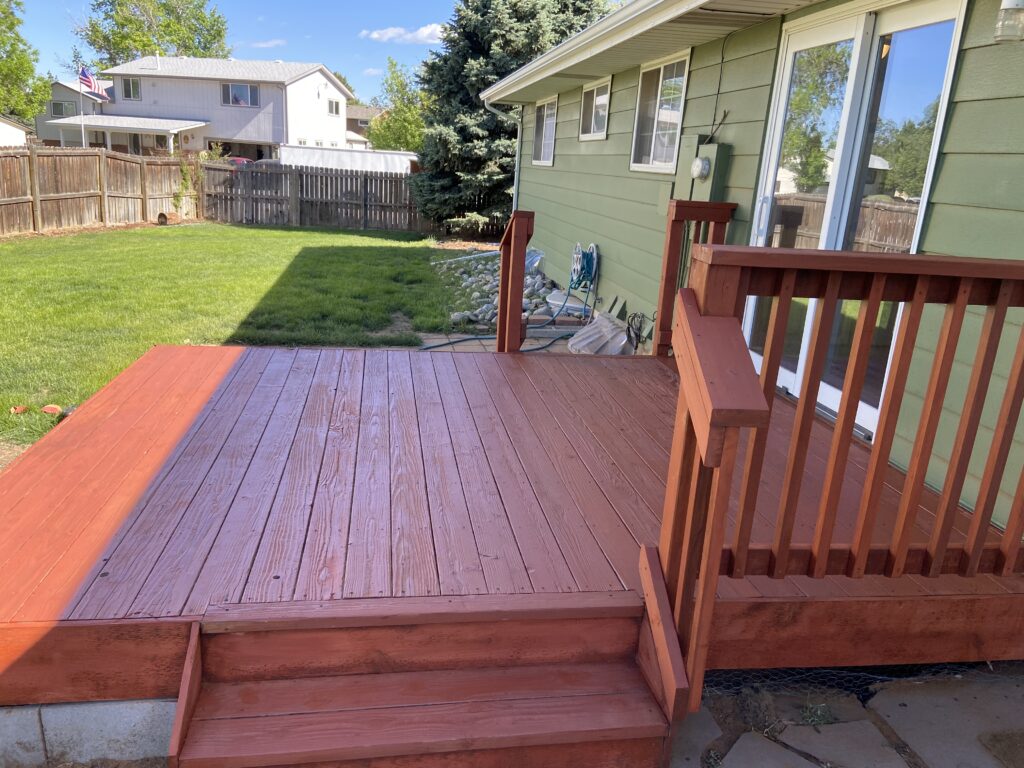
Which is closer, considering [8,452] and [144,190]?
[8,452]

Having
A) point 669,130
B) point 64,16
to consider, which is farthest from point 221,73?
point 669,130

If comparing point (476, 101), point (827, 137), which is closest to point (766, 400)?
point (827, 137)

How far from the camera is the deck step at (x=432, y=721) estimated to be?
5.49 ft

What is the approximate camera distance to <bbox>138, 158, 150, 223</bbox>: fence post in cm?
1345

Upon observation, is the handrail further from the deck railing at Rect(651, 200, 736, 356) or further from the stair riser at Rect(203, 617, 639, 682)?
the deck railing at Rect(651, 200, 736, 356)

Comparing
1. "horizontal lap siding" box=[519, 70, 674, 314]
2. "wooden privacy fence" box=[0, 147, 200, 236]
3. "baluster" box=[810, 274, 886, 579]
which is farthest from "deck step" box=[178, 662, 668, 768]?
"wooden privacy fence" box=[0, 147, 200, 236]

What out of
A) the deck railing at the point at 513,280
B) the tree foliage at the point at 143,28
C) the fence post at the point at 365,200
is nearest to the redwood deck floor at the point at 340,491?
the deck railing at the point at 513,280

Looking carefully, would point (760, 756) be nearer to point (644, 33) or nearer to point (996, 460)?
point (996, 460)

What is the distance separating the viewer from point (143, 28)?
1617 inches

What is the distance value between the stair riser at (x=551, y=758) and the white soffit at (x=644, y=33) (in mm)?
3468

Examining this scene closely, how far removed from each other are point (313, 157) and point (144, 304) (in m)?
18.8

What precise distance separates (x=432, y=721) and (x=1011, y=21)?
2642mm

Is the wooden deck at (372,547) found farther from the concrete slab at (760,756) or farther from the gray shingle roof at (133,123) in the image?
the gray shingle roof at (133,123)

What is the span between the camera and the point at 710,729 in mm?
2004
